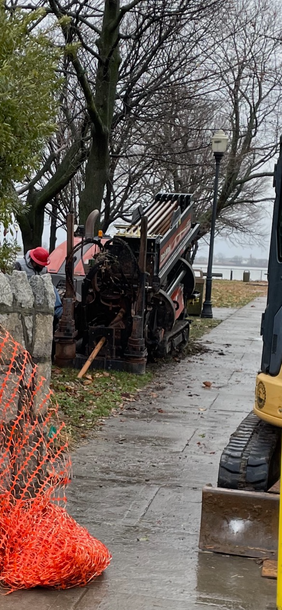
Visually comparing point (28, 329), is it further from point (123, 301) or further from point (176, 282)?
point (176, 282)

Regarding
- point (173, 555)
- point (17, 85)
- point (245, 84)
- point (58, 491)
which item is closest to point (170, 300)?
point (17, 85)

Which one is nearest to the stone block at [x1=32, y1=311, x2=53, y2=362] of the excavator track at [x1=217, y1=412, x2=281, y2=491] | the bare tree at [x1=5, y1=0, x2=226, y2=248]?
the excavator track at [x1=217, y1=412, x2=281, y2=491]

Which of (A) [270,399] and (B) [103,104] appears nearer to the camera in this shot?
(A) [270,399]

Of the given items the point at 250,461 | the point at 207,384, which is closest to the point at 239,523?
the point at 250,461

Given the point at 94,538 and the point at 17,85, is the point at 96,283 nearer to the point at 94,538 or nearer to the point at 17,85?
the point at 17,85

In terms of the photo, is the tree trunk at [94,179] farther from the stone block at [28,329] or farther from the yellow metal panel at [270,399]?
→ the yellow metal panel at [270,399]

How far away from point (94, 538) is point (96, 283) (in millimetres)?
6206

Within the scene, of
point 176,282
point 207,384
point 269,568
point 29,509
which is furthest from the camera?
point 176,282

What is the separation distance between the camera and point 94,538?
4719 millimetres

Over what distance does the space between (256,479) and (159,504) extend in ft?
2.89

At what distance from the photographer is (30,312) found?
5355mm

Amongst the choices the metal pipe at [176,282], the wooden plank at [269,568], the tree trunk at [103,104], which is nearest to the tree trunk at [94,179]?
the tree trunk at [103,104]

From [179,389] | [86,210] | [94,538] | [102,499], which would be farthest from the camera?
[86,210]

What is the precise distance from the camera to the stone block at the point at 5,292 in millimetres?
5020
